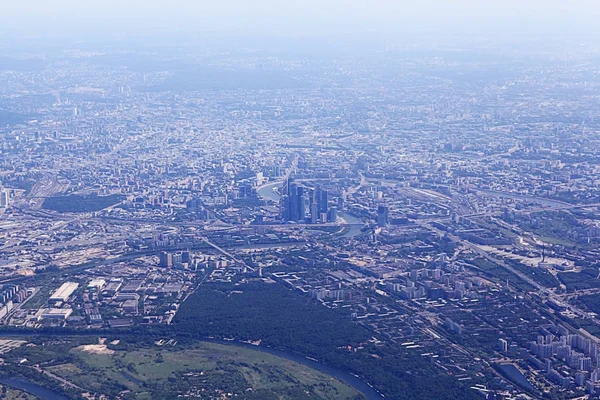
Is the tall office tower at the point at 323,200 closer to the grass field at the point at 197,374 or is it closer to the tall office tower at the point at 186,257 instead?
the tall office tower at the point at 186,257

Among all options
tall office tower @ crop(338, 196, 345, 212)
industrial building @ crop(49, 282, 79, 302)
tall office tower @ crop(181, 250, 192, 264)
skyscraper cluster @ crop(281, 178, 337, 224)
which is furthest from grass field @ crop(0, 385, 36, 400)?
tall office tower @ crop(338, 196, 345, 212)

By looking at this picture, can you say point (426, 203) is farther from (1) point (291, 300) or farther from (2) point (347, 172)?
(1) point (291, 300)

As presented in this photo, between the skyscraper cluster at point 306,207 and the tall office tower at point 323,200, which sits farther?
the tall office tower at point 323,200

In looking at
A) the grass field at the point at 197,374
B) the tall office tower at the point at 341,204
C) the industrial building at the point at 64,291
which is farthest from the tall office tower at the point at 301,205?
the grass field at the point at 197,374

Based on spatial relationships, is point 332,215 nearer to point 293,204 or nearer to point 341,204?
point 293,204

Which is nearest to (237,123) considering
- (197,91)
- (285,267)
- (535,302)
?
(197,91)

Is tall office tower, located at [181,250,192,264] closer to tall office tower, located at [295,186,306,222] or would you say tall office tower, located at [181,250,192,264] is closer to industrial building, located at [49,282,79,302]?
industrial building, located at [49,282,79,302]

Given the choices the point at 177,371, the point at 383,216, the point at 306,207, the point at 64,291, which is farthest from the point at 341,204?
the point at 177,371
